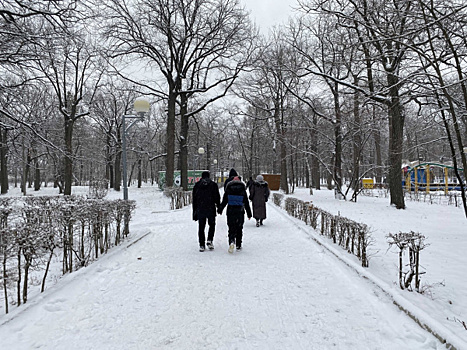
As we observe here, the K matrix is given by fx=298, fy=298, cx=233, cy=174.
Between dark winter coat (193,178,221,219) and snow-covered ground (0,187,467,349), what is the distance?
2.90ft

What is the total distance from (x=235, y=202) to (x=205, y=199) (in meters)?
0.74

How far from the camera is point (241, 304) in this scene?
363 centimetres

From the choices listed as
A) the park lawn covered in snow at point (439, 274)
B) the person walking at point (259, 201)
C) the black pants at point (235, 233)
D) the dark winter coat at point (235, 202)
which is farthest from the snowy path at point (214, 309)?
the person walking at point (259, 201)

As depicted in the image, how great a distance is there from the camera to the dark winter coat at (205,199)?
6.47m

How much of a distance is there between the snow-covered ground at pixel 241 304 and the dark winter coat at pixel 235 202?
788mm

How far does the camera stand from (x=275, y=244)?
23.3 feet

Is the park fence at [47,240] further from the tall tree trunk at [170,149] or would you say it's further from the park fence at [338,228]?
the tall tree trunk at [170,149]

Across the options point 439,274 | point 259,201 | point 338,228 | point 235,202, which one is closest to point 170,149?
point 259,201

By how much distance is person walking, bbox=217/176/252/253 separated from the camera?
649 cm

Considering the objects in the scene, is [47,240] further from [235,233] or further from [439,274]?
[439,274]

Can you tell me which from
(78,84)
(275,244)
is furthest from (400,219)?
(78,84)

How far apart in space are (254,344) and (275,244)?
4.44 m

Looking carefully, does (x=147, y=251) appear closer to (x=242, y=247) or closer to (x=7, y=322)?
(x=242, y=247)

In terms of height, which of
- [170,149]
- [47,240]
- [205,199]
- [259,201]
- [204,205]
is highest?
[170,149]
